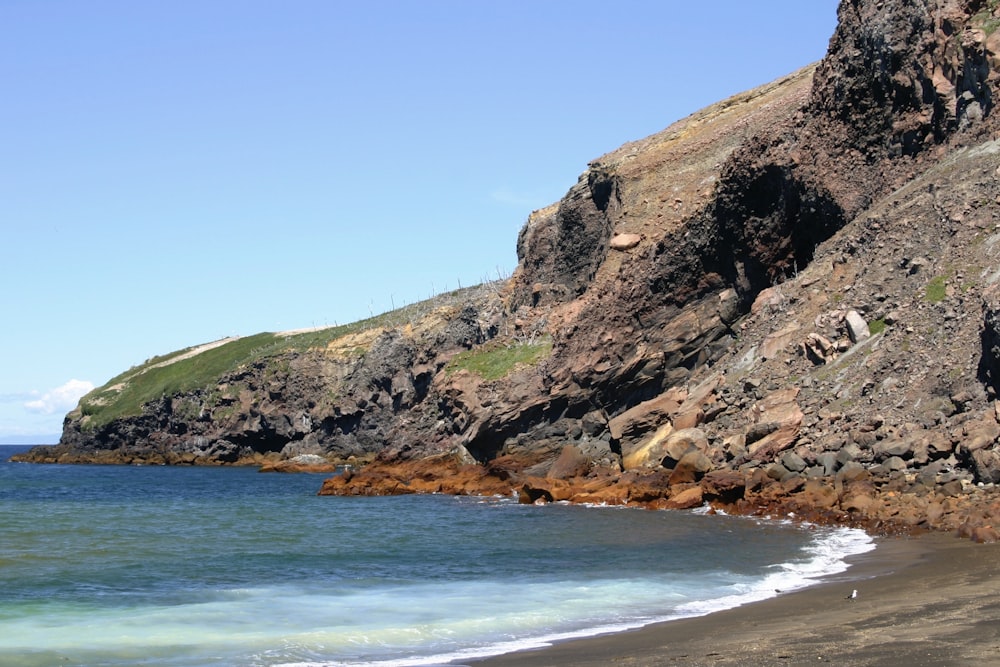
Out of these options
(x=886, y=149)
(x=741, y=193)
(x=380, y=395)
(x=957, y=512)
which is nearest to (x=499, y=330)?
(x=380, y=395)

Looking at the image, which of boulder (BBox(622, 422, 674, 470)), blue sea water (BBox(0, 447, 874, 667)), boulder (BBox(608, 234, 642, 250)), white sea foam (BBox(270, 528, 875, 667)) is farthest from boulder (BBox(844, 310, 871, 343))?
boulder (BBox(608, 234, 642, 250))

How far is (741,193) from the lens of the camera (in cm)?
5181

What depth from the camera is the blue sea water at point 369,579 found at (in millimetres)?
16469

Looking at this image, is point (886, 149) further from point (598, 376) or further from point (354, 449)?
point (354, 449)

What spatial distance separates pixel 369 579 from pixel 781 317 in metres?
26.6

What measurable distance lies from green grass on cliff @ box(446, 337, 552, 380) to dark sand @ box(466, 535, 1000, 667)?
1671 inches

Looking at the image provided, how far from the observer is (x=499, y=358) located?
214 ft

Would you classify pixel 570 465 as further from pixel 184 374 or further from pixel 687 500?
pixel 184 374

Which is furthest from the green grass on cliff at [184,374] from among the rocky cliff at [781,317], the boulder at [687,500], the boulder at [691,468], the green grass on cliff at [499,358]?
the boulder at [687,500]

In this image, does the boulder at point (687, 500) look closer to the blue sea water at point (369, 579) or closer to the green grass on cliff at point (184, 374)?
the blue sea water at point (369, 579)

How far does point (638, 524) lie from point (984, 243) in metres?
16.0

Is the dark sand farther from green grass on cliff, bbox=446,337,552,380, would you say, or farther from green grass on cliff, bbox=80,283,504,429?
green grass on cliff, bbox=80,283,504,429

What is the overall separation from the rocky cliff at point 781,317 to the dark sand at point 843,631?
631 cm

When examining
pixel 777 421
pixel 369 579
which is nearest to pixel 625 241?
pixel 777 421
